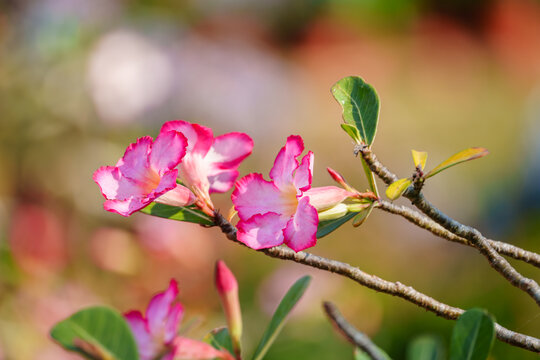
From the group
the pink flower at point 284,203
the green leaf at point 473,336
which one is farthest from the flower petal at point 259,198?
the green leaf at point 473,336

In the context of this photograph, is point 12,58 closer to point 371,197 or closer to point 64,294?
point 64,294

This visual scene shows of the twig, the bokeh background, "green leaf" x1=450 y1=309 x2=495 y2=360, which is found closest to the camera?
"green leaf" x1=450 y1=309 x2=495 y2=360

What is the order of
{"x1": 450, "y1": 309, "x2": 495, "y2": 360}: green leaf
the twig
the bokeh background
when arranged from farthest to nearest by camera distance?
the bokeh background < the twig < {"x1": 450, "y1": 309, "x2": 495, "y2": 360}: green leaf

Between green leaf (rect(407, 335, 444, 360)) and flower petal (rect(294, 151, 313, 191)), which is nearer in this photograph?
flower petal (rect(294, 151, 313, 191))

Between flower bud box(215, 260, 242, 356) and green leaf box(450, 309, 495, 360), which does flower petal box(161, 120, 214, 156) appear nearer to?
flower bud box(215, 260, 242, 356)

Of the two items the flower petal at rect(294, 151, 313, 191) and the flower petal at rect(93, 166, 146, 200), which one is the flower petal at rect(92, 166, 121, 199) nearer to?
the flower petal at rect(93, 166, 146, 200)

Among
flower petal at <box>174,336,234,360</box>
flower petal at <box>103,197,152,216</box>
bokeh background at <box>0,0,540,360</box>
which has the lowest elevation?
flower petal at <box>174,336,234,360</box>

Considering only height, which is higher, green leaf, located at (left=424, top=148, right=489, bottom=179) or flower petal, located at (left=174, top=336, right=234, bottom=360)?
green leaf, located at (left=424, top=148, right=489, bottom=179)

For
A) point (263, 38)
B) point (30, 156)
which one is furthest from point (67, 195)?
point (263, 38)

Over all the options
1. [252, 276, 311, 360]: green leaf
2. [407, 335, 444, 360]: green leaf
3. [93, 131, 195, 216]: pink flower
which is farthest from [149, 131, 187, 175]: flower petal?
[407, 335, 444, 360]: green leaf
